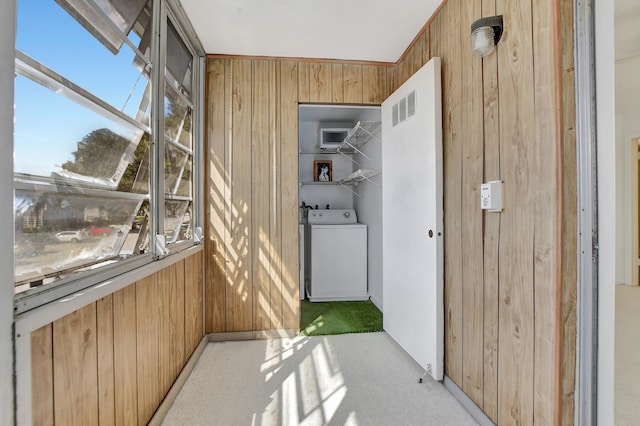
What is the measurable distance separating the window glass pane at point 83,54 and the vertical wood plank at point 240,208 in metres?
0.97

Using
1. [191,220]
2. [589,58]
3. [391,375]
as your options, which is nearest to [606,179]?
[589,58]

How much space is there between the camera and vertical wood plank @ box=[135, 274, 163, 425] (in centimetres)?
130

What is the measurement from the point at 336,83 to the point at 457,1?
3.56ft

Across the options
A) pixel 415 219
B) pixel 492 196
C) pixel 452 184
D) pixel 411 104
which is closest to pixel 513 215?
pixel 492 196

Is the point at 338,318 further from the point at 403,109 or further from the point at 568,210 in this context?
the point at 568,210

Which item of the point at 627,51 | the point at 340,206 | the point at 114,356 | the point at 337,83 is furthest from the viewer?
the point at 340,206

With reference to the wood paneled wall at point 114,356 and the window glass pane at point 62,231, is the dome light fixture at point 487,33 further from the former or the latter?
the wood paneled wall at point 114,356

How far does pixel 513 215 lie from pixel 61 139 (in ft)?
5.72

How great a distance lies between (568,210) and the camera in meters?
1.07

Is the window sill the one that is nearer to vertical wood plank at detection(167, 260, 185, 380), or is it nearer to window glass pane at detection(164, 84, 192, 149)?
vertical wood plank at detection(167, 260, 185, 380)

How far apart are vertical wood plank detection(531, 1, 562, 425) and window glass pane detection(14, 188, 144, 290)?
5.64 feet

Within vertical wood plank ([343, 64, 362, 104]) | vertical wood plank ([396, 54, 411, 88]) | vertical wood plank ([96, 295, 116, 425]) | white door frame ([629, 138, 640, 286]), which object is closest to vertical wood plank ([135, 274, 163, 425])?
vertical wood plank ([96, 295, 116, 425])

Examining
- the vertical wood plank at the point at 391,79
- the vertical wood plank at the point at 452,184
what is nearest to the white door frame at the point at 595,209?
the vertical wood plank at the point at 452,184

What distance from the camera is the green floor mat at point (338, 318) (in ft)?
8.34
